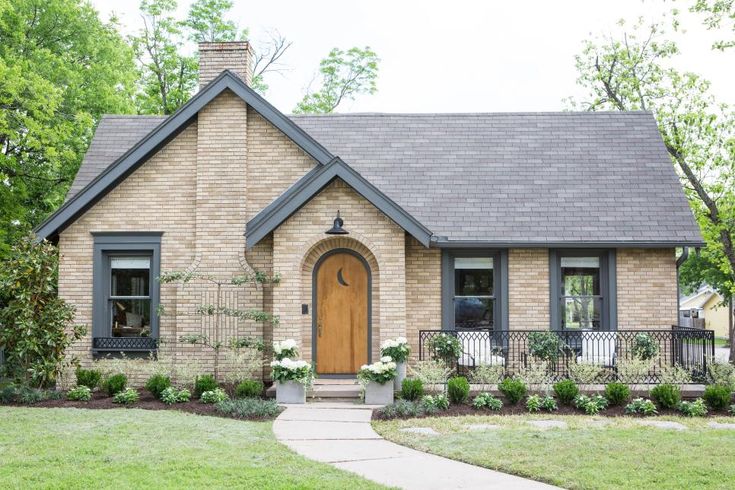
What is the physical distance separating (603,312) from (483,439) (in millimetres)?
6555

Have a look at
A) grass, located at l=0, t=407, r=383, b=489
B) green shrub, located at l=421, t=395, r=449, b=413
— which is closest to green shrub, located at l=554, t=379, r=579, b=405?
green shrub, located at l=421, t=395, r=449, b=413

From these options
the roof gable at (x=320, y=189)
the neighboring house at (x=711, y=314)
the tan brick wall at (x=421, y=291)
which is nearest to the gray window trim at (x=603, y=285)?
the tan brick wall at (x=421, y=291)

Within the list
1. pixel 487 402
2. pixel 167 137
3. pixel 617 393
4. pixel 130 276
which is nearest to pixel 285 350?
pixel 487 402

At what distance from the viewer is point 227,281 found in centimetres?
1527

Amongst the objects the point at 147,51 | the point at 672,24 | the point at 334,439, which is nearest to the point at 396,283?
the point at 334,439

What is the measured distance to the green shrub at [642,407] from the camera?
12.5 meters

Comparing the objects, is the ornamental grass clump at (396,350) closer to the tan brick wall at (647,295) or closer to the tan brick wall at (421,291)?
the tan brick wall at (421,291)

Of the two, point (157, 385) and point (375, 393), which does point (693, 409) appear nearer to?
point (375, 393)

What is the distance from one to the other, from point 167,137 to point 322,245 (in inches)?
153

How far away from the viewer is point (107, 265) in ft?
51.5

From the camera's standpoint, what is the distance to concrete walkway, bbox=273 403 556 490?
804 cm

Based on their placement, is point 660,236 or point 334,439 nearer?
point 334,439

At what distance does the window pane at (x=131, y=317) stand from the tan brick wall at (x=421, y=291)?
17.4ft

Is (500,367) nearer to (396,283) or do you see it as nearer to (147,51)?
(396,283)
